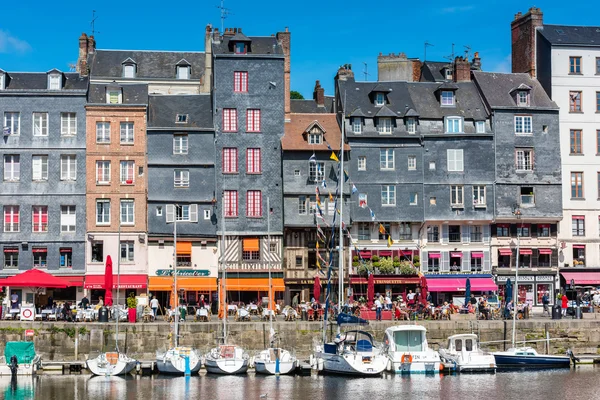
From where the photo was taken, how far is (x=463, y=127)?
66938mm

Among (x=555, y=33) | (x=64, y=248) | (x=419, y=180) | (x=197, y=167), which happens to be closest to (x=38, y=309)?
(x=64, y=248)

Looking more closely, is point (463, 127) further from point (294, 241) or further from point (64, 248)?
point (64, 248)

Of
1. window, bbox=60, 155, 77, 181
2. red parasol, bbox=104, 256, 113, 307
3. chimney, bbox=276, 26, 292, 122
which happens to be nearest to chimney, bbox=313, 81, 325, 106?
chimney, bbox=276, 26, 292, 122

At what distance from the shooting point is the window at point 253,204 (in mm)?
64250

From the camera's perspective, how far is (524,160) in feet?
220

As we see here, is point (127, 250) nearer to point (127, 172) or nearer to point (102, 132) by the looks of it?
point (127, 172)

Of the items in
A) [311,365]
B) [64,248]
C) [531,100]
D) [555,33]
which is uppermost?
[555,33]

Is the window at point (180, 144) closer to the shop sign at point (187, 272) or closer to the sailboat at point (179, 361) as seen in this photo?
the shop sign at point (187, 272)

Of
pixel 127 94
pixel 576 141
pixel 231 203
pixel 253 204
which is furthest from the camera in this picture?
pixel 576 141

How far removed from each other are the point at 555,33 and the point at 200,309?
2989 cm

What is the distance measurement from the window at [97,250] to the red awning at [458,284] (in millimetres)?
18977

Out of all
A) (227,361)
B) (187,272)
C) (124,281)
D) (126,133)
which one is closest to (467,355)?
(227,361)

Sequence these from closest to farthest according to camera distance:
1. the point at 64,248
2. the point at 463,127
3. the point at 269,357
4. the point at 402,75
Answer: the point at 269,357
the point at 64,248
the point at 463,127
the point at 402,75

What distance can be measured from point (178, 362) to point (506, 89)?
97.6 ft
